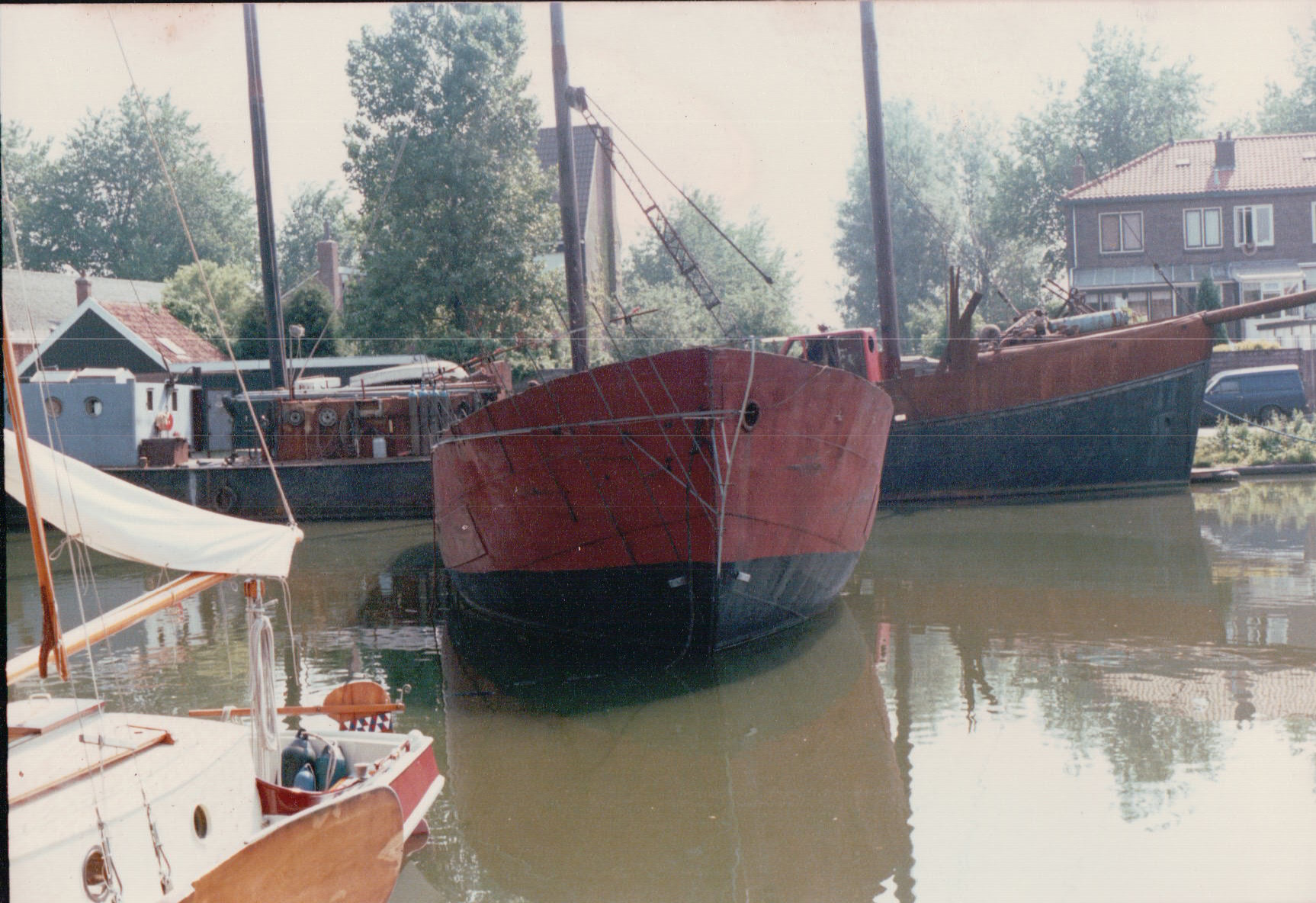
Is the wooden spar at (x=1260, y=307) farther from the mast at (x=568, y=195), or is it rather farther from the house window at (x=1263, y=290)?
the mast at (x=568, y=195)

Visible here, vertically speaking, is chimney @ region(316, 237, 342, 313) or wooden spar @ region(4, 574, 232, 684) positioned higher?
chimney @ region(316, 237, 342, 313)

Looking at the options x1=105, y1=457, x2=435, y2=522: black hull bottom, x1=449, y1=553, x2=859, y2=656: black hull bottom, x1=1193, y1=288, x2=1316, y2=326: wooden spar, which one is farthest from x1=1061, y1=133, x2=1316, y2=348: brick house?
x1=105, y1=457, x2=435, y2=522: black hull bottom

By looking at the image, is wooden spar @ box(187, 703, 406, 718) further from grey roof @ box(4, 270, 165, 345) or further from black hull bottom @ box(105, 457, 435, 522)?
grey roof @ box(4, 270, 165, 345)

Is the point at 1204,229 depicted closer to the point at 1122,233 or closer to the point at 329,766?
the point at 1122,233

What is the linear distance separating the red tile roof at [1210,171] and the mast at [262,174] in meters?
15.9

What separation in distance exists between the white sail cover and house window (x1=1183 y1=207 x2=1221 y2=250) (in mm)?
20796

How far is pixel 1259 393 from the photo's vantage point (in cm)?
2289

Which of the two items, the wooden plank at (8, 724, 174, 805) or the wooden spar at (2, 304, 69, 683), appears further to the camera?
the wooden plank at (8, 724, 174, 805)

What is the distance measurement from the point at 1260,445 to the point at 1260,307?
459 centimetres

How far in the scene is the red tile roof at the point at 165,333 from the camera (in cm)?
2859

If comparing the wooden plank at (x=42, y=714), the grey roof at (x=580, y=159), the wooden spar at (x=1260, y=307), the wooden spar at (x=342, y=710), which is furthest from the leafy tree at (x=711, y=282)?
the wooden plank at (x=42, y=714)

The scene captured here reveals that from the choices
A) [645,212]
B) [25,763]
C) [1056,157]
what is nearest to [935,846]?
[25,763]

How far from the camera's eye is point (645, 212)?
1249 centimetres

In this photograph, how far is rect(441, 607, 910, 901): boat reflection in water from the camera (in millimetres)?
5863
